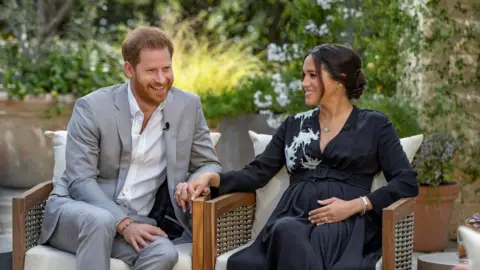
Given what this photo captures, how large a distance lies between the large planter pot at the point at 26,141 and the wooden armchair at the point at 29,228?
341 centimetres

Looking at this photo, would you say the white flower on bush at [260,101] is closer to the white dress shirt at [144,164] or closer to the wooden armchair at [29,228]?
the white dress shirt at [144,164]

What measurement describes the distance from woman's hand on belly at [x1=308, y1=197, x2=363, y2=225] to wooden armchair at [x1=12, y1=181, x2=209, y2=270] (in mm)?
473

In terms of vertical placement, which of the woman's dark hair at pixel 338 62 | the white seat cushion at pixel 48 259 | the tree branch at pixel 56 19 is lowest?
the white seat cushion at pixel 48 259

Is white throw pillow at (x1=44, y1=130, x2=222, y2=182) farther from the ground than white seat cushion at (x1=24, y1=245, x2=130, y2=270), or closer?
farther from the ground

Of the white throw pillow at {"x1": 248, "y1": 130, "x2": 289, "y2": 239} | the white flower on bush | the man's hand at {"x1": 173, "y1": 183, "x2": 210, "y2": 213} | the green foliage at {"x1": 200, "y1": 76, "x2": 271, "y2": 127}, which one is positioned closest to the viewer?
the man's hand at {"x1": 173, "y1": 183, "x2": 210, "y2": 213}

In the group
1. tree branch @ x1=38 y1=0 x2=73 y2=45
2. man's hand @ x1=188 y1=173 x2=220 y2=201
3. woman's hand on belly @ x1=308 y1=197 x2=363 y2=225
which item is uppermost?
tree branch @ x1=38 y1=0 x2=73 y2=45

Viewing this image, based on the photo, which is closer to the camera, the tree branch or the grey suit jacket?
the grey suit jacket

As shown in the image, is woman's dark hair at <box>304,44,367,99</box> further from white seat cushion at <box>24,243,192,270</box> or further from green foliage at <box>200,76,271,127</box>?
green foliage at <box>200,76,271,127</box>

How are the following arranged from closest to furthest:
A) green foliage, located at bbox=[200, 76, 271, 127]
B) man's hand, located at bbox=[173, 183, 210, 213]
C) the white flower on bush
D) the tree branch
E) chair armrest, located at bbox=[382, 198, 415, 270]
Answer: chair armrest, located at bbox=[382, 198, 415, 270] → man's hand, located at bbox=[173, 183, 210, 213] → the white flower on bush → green foliage, located at bbox=[200, 76, 271, 127] → the tree branch

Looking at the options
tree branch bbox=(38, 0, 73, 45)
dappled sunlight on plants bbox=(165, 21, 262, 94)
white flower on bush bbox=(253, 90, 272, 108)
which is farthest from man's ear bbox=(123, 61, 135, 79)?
tree branch bbox=(38, 0, 73, 45)

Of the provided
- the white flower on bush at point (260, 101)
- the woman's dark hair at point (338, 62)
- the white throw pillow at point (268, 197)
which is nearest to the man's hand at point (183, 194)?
the white throw pillow at point (268, 197)

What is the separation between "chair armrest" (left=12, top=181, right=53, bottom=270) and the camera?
397 cm

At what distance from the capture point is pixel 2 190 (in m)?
7.79

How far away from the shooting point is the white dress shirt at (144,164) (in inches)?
163
